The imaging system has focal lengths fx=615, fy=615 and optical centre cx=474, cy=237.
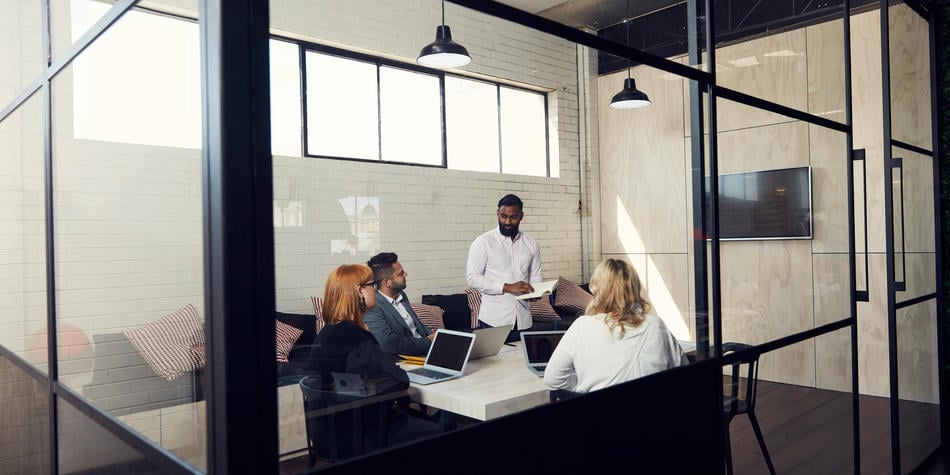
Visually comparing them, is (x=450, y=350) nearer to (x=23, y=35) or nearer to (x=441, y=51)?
(x=441, y=51)

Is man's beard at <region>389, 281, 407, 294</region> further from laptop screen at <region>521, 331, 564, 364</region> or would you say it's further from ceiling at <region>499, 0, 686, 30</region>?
ceiling at <region>499, 0, 686, 30</region>

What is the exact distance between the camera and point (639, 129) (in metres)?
1.75

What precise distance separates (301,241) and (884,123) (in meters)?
3.42

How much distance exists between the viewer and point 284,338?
3.49 feet

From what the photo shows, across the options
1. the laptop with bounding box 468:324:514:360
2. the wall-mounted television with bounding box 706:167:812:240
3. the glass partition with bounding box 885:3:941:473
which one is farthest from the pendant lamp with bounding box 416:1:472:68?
the glass partition with bounding box 885:3:941:473

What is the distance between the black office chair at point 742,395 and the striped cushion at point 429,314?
1166 millimetres

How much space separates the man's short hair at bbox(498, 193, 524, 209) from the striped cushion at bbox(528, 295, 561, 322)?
0.26 m

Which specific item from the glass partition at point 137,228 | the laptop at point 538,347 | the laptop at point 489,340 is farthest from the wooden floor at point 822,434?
the glass partition at point 137,228

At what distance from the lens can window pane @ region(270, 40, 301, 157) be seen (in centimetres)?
105

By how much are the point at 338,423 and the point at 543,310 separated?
0.60 metres

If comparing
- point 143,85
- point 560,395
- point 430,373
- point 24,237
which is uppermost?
point 143,85

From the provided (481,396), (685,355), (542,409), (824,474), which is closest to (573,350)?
(542,409)

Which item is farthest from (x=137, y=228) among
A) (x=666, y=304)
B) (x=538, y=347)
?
(x=666, y=304)

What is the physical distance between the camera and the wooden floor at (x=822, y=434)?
220 cm
